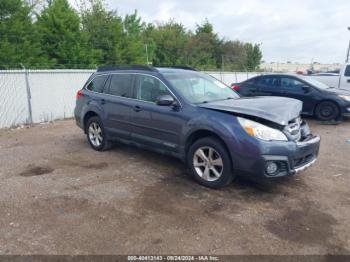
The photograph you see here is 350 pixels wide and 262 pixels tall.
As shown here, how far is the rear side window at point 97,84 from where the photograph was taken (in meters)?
6.40

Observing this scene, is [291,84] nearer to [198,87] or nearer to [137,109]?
[198,87]

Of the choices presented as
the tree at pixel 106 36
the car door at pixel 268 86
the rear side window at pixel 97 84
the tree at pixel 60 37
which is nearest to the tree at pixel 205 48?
the tree at pixel 106 36

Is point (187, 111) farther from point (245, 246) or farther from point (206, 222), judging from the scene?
point (245, 246)

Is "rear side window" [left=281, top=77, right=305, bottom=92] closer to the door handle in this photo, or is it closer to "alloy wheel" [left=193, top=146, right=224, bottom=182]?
the door handle

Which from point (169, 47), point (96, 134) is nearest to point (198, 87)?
point (96, 134)

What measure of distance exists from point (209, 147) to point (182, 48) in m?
26.6

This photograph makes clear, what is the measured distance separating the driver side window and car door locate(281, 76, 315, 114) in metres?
6.39

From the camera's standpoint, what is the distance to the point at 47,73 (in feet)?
33.8

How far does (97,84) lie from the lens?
21.5 feet

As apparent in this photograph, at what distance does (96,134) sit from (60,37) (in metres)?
11.0

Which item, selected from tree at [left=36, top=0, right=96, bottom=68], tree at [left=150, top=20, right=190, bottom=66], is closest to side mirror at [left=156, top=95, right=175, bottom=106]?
tree at [left=36, top=0, right=96, bottom=68]

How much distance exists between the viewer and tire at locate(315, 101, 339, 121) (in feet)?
32.0

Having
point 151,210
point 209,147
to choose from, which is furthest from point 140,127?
point 151,210

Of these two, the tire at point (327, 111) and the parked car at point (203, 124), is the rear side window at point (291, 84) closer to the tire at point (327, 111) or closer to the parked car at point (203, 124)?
the tire at point (327, 111)
